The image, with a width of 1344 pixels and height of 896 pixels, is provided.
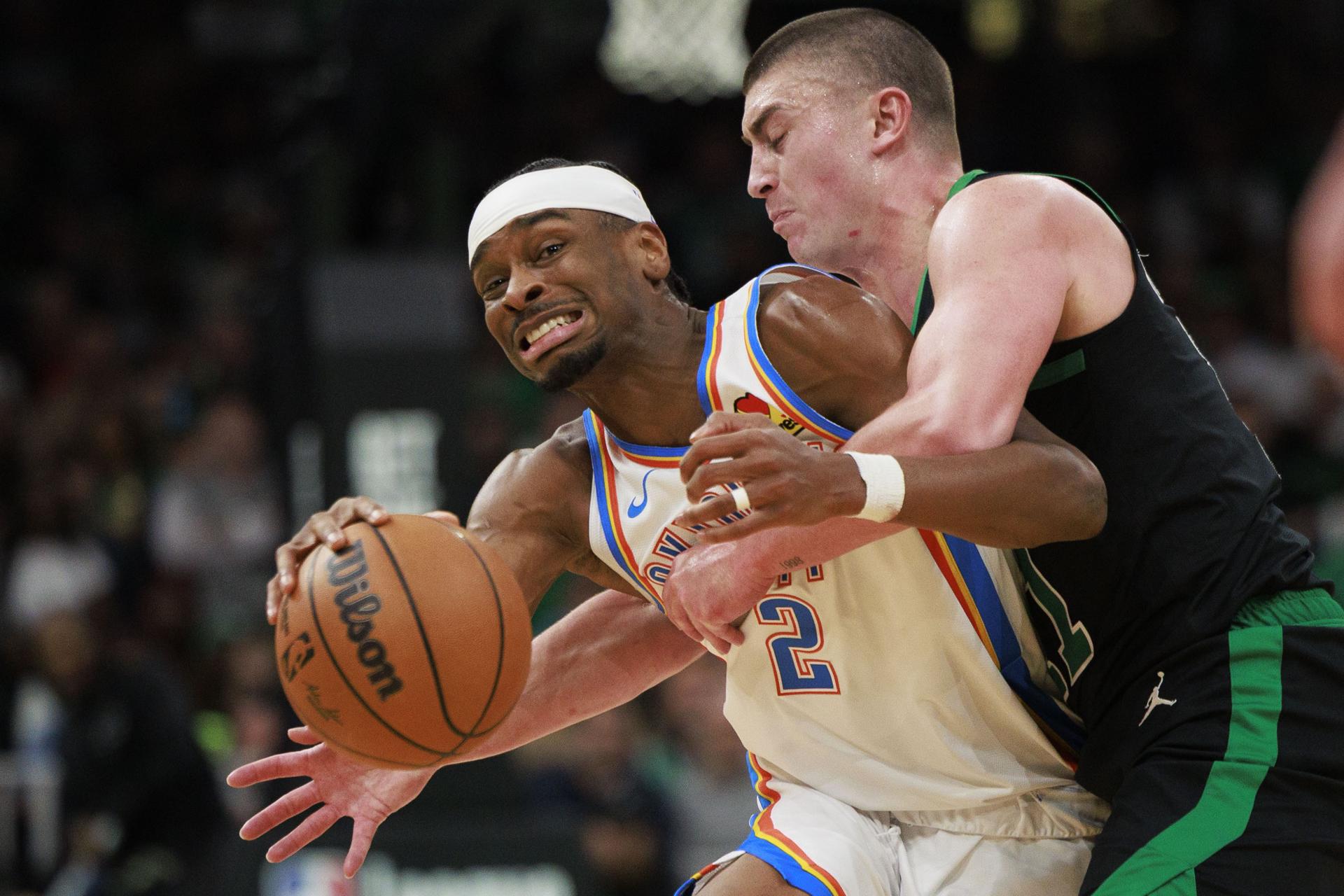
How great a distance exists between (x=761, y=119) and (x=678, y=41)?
5.76m

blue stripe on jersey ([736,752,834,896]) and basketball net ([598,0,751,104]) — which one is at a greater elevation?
basketball net ([598,0,751,104])

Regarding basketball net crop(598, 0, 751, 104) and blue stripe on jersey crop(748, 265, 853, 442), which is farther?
basketball net crop(598, 0, 751, 104)

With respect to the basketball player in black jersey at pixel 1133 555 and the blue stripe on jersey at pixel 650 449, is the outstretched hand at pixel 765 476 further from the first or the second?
the blue stripe on jersey at pixel 650 449

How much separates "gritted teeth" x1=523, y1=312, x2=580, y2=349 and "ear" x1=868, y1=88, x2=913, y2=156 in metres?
0.72

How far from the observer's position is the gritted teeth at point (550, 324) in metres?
3.33

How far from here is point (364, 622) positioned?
296 centimetres

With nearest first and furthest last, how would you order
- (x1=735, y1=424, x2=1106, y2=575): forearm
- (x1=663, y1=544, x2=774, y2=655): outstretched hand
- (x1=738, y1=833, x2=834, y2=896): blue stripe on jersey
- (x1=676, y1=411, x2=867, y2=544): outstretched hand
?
(x1=676, y1=411, x2=867, y2=544): outstretched hand, (x1=735, y1=424, x2=1106, y2=575): forearm, (x1=663, y1=544, x2=774, y2=655): outstretched hand, (x1=738, y1=833, x2=834, y2=896): blue stripe on jersey

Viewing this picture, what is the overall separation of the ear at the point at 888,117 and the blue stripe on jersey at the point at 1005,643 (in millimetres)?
846

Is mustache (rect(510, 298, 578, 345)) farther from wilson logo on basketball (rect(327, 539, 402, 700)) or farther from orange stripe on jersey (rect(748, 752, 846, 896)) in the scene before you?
orange stripe on jersey (rect(748, 752, 846, 896))

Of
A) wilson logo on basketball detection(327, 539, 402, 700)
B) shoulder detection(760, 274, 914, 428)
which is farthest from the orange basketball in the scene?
shoulder detection(760, 274, 914, 428)

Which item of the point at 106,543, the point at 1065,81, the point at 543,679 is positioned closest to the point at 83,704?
the point at 106,543

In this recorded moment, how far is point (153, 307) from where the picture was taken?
11602mm

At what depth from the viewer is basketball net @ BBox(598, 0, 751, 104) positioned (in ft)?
29.9

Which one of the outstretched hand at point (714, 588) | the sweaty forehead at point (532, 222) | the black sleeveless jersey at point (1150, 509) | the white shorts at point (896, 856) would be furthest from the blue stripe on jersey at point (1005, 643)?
the sweaty forehead at point (532, 222)
